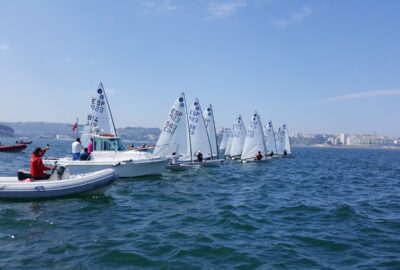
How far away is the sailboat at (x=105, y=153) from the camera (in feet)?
73.5

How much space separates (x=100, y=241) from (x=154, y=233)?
164cm

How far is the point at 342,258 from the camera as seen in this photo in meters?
9.39

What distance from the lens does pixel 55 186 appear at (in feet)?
49.2

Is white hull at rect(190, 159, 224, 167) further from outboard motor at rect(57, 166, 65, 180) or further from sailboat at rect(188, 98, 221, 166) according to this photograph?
outboard motor at rect(57, 166, 65, 180)

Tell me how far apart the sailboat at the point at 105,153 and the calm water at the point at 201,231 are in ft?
12.5

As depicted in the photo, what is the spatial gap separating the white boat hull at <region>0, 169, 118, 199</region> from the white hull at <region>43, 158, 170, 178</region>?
20.8 feet

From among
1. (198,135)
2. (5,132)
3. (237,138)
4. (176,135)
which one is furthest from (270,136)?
(5,132)

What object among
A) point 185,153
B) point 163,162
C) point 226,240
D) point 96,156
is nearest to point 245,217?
point 226,240

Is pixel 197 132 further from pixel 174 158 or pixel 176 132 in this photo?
pixel 174 158

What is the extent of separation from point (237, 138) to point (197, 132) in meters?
15.4

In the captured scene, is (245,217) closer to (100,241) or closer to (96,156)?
(100,241)

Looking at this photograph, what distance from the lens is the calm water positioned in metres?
8.95

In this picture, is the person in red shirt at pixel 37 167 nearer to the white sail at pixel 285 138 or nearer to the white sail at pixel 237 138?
the white sail at pixel 237 138

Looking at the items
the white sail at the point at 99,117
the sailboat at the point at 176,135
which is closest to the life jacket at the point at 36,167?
the white sail at the point at 99,117
